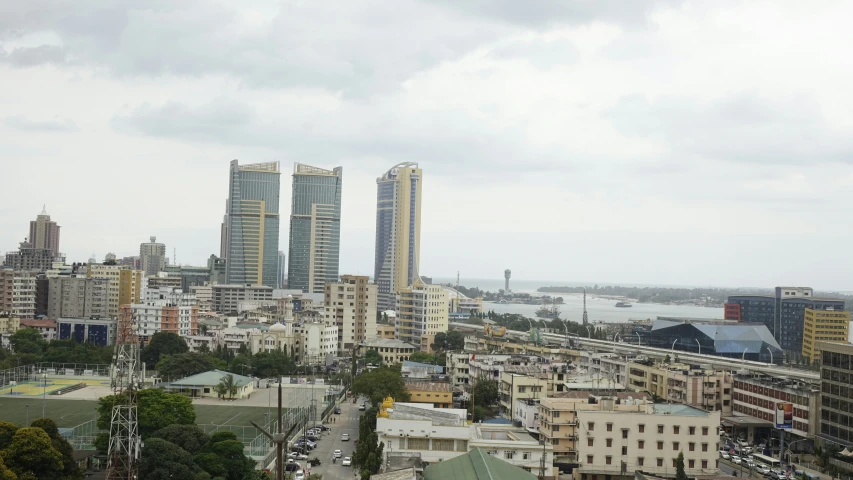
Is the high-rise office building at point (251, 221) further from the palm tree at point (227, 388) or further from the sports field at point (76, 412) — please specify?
the sports field at point (76, 412)

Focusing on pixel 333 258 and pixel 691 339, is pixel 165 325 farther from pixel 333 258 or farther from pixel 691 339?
pixel 333 258

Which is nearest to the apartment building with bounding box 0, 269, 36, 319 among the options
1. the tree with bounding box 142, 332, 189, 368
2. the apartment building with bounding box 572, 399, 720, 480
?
the tree with bounding box 142, 332, 189, 368

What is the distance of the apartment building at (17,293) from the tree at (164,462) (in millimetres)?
33008

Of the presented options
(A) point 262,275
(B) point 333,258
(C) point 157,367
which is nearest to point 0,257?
(A) point 262,275

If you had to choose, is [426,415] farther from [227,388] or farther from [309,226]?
[309,226]

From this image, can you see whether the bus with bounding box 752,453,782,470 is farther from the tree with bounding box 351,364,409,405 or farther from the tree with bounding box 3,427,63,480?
the tree with bounding box 3,427,63,480

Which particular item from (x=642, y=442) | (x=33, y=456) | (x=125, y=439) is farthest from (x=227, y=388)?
(x=642, y=442)

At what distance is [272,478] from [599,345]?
80.3ft

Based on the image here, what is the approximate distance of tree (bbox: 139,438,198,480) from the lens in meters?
14.0

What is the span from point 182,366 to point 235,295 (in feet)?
110

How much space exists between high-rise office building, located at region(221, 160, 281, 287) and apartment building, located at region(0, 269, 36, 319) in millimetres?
26339

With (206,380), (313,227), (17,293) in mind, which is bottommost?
(206,380)

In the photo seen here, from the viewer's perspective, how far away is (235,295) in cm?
6250

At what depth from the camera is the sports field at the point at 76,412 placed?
2164cm
